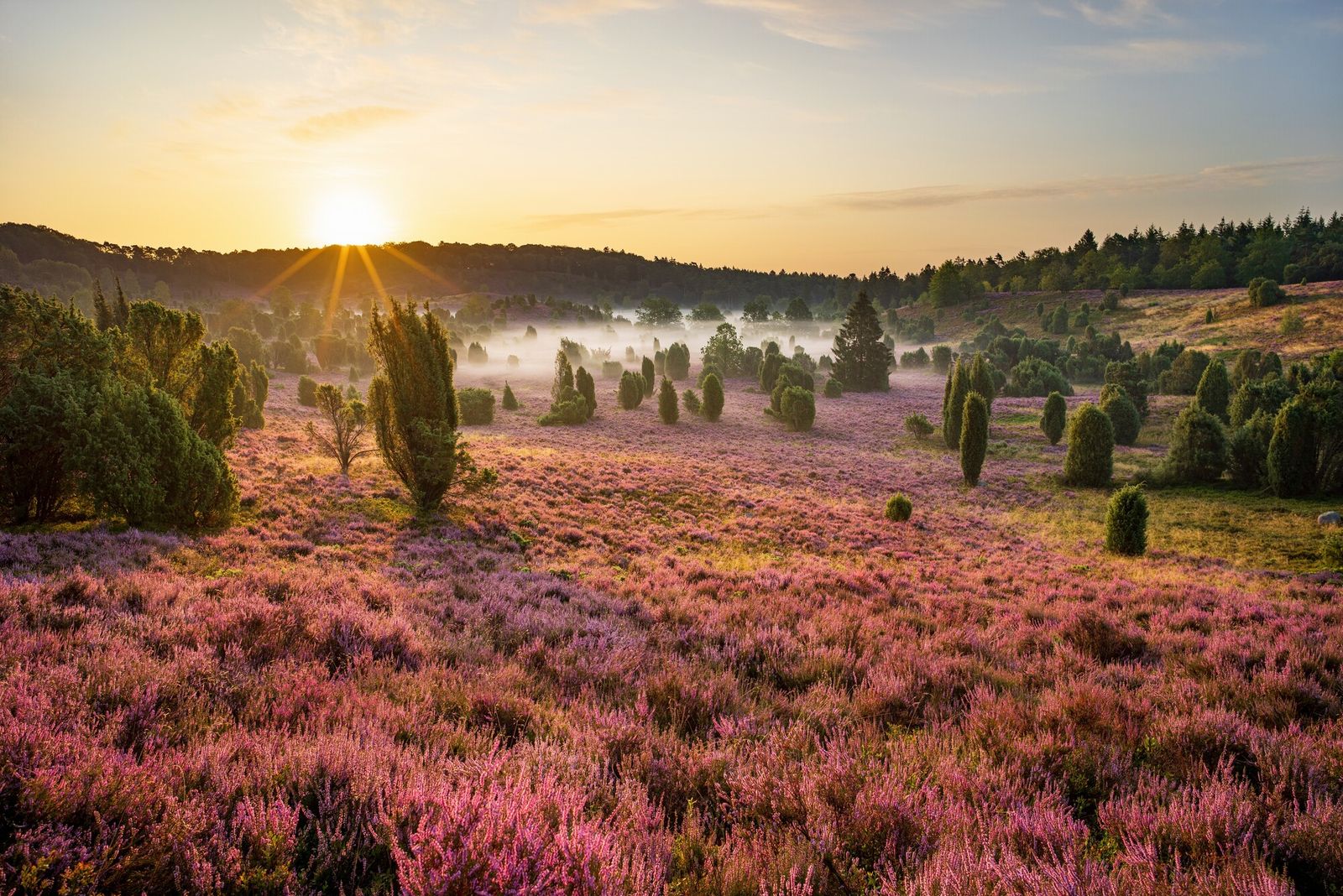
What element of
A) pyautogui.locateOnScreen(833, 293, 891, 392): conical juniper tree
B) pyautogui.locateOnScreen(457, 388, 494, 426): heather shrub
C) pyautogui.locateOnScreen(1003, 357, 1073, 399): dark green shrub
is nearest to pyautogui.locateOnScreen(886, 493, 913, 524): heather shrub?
pyautogui.locateOnScreen(457, 388, 494, 426): heather shrub

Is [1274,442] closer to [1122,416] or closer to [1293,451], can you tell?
[1293,451]

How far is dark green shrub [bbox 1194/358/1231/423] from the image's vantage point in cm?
4550

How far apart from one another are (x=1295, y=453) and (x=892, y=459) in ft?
67.1

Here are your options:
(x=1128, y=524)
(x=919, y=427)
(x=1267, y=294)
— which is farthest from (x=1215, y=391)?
(x=1267, y=294)

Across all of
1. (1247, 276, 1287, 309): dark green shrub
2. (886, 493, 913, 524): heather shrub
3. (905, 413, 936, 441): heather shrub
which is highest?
(1247, 276, 1287, 309): dark green shrub

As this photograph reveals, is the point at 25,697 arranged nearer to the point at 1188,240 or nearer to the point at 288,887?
the point at 288,887

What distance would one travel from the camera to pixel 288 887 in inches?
93.7

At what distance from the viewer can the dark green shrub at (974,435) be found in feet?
109

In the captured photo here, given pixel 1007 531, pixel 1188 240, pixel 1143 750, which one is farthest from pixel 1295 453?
pixel 1188 240

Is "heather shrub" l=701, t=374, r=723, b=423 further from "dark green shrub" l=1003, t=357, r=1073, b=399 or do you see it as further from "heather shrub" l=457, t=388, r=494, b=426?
"dark green shrub" l=1003, t=357, r=1073, b=399

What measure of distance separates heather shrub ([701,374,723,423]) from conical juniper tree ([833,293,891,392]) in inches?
1175

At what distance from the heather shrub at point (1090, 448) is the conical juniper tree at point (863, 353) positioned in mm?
46137

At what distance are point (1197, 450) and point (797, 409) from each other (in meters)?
28.5

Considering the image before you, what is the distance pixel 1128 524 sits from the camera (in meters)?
19.6
